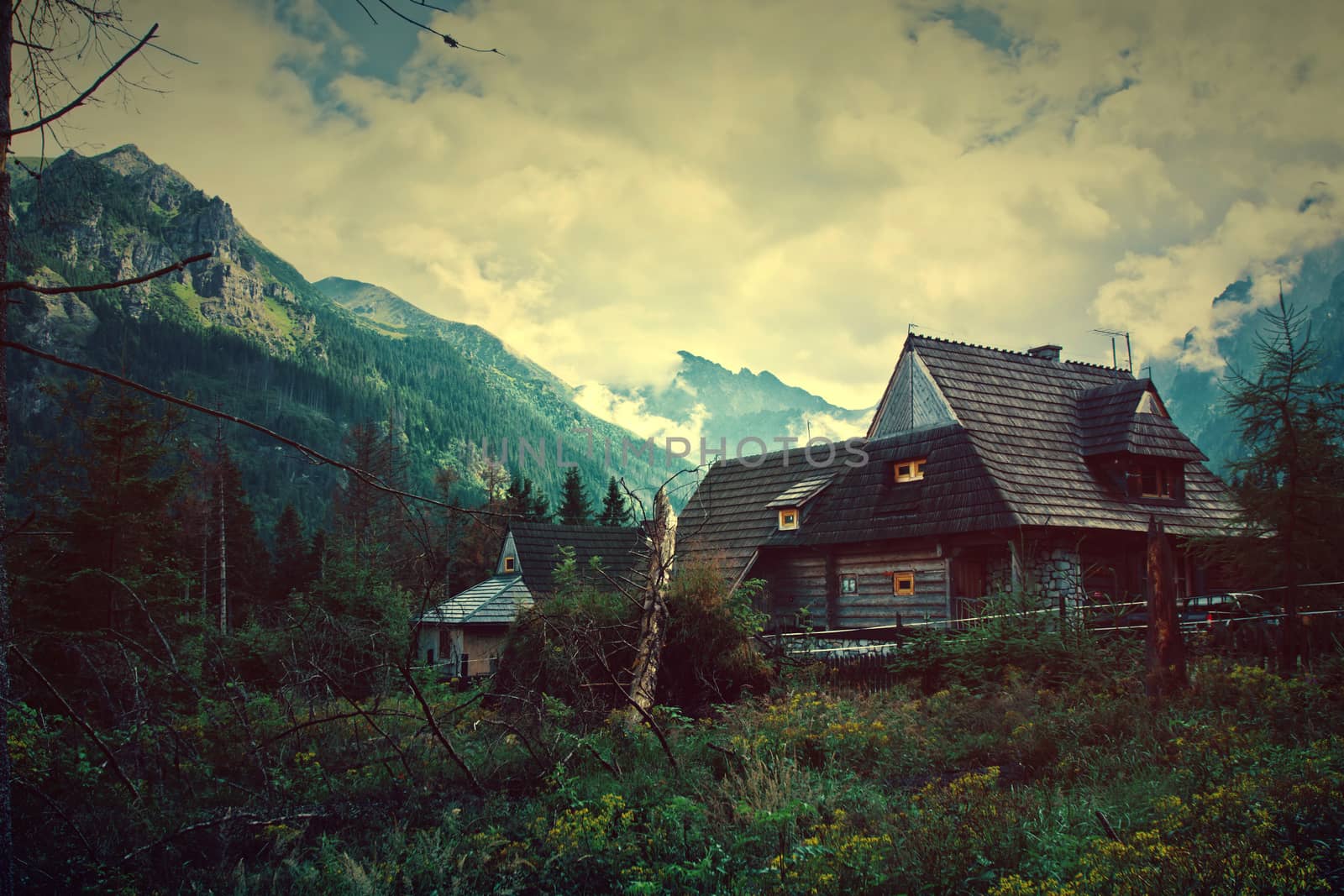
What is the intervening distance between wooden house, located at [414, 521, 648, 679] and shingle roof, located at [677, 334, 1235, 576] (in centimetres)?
614

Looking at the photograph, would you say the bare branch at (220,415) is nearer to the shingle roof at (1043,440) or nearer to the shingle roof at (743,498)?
the shingle roof at (1043,440)

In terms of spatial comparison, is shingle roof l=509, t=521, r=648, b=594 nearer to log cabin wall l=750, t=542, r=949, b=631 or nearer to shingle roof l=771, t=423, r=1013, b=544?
log cabin wall l=750, t=542, r=949, b=631

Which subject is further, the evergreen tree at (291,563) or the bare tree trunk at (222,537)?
the evergreen tree at (291,563)

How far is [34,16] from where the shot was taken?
4.41 meters

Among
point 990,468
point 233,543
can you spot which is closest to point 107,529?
point 990,468

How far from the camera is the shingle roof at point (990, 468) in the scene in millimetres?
20312

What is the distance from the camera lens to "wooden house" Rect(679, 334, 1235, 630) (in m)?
20.1

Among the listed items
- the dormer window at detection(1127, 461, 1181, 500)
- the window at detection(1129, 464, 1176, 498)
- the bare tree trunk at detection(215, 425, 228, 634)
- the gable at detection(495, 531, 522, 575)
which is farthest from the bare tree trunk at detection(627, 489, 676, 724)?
the bare tree trunk at detection(215, 425, 228, 634)

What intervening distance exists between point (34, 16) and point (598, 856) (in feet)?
21.7

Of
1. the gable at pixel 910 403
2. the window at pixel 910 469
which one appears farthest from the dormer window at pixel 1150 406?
the window at pixel 910 469

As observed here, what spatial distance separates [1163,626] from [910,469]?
12478 mm

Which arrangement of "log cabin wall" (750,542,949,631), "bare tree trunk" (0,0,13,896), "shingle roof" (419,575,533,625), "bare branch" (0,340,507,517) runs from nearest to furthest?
1. "bare branch" (0,340,507,517)
2. "bare tree trunk" (0,0,13,896)
3. "log cabin wall" (750,542,949,631)
4. "shingle roof" (419,575,533,625)

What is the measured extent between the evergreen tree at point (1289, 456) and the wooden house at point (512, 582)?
653 inches

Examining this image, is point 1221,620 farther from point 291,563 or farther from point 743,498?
point 291,563
